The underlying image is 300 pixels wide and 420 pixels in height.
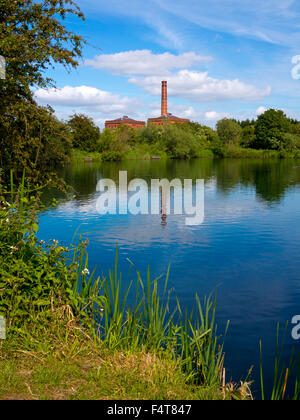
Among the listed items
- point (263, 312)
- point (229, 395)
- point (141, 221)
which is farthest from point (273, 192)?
point (229, 395)

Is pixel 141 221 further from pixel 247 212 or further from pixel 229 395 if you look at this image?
pixel 229 395

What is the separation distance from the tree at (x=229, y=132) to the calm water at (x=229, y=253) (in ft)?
292

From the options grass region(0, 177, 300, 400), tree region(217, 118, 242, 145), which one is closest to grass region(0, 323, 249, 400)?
grass region(0, 177, 300, 400)

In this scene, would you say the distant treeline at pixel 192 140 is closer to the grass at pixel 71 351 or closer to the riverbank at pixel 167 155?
the riverbank at pixel 167 155

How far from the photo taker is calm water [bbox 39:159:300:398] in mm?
9844

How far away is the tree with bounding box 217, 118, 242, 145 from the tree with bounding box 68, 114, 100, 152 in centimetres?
4105

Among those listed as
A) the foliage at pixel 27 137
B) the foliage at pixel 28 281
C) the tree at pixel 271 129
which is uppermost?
the tree at pixel 271 129

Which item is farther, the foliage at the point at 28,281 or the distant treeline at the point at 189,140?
the distant treeline at the point at 189,140

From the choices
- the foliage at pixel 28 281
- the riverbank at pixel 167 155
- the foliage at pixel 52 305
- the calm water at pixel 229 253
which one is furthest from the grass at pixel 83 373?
the riverbank at pixel 167 155

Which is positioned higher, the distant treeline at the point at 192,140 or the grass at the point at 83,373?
the distant treeline at the point at 192,140

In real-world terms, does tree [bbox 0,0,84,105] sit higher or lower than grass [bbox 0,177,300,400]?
higher

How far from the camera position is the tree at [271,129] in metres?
105

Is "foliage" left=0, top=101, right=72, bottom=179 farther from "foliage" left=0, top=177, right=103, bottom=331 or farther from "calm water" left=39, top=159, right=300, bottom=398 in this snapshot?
"foliage" left=0, top=177, right=103, bottom=331

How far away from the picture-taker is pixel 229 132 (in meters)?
118
